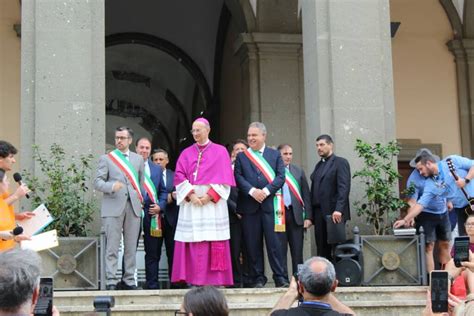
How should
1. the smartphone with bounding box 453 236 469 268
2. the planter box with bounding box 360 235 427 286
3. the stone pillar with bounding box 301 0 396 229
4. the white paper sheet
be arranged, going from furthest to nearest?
the stone pillar with bounding box 301 0 396 229, the planter box with bounding box 360 235 427 286, the white paper sheet, the smartphone with bounding box 453 236 469 268

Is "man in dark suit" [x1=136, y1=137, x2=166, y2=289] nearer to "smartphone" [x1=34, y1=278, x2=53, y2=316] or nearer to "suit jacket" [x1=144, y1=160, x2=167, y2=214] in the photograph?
"suit jacket" [x1=144, y1=160, x2=167, y2=214]

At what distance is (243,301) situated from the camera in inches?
363

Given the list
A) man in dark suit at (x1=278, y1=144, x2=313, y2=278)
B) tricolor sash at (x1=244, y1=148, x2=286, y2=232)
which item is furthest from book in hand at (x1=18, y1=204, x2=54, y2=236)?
man in dark suit at (x1=278, y1=144, x2=313, y2=278)

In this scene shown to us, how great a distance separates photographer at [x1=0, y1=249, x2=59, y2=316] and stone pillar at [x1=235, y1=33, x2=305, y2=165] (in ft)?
43.1

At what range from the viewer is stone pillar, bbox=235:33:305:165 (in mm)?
16469

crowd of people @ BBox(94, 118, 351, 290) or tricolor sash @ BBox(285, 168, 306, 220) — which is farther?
tricolor sash @ BBox(285, 168, 306, 220)

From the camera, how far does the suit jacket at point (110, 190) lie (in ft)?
32.2

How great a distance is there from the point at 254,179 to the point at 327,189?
2.83 ft

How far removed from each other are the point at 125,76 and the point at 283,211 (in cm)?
1924

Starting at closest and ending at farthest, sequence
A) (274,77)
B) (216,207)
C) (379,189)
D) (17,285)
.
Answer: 1. (17,285)
2. (216,207)
3. (379,189)
4. (274,77)

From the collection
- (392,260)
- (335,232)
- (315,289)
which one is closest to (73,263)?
(335,232)

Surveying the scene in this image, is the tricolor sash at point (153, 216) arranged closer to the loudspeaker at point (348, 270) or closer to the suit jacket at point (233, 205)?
the suit jacket at point (233, 205)

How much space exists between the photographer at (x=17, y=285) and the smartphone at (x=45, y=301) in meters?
0.84

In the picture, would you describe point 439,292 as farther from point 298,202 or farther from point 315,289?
point 298,202
